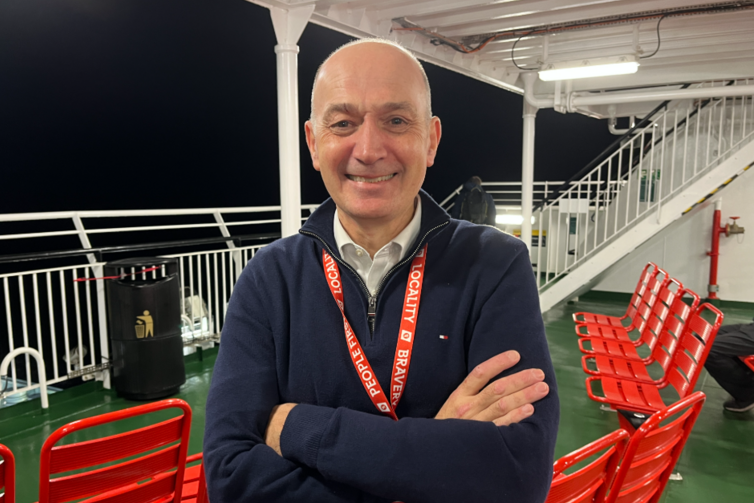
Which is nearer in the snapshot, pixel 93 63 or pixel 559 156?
pixel 559 156

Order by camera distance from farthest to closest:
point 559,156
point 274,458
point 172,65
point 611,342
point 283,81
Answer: point 172,65 → point 559,156 → point 611,342 → point 283,81 → point 274,458

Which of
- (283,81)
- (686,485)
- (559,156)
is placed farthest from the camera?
(559,156)

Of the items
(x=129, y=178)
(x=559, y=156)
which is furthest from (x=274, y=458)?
(x=129, y=178)

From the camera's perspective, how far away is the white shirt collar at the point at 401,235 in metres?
1.28

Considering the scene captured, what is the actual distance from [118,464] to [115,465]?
8 cm

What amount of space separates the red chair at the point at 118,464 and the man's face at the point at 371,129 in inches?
39.4

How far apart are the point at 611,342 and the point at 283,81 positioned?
3.72 meters

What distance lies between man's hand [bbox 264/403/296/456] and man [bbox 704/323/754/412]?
4.16m

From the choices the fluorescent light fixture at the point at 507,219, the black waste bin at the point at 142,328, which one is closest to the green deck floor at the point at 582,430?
the black waste bin at the point at 142,328

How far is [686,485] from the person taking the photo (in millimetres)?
3166

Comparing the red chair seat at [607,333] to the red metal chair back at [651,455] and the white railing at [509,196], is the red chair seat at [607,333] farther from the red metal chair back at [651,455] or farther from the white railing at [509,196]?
the white railing at [509,196]

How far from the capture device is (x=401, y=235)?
4.23 ft

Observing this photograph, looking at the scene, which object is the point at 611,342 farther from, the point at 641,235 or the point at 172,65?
the point at 172,65

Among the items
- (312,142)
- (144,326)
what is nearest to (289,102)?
(144,326)
